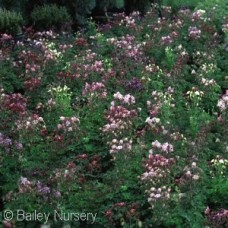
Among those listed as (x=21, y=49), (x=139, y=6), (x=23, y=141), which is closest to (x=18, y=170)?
(x=23, y=141)

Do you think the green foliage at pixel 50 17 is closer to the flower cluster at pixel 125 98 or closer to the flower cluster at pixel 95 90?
the flower cluster at pixel 95 90

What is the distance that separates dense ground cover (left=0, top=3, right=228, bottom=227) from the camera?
5.29 m

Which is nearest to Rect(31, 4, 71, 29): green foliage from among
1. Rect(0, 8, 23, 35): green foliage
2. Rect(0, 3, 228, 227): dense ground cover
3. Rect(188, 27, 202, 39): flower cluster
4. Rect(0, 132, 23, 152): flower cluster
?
Rect(0, 8, 23, 35): green foliage

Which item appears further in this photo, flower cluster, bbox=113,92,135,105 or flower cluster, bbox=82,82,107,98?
flower cluster, bbox=82,82,107,98

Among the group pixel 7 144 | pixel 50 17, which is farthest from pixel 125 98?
pixel 50 17

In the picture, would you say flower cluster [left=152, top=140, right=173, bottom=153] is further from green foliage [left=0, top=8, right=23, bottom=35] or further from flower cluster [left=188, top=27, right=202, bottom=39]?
green foliage [left=0, top=8, right=23, bottom=35]

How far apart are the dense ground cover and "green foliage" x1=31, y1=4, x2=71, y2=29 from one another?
90 cm

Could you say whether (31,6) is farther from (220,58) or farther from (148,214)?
(148,214)

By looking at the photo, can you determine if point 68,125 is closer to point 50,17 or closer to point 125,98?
point 125,98

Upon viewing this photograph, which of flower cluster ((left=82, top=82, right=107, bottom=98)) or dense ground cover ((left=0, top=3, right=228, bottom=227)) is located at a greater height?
flower cluster ((left=82, top=82, right=107, bottom=98))

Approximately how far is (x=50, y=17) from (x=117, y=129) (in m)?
4.49

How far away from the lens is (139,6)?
12406mm

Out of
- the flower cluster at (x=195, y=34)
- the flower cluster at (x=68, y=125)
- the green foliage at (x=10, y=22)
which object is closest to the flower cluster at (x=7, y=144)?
the flower cluster at (x=68, y=125)

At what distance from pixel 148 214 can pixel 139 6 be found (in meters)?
7.72
